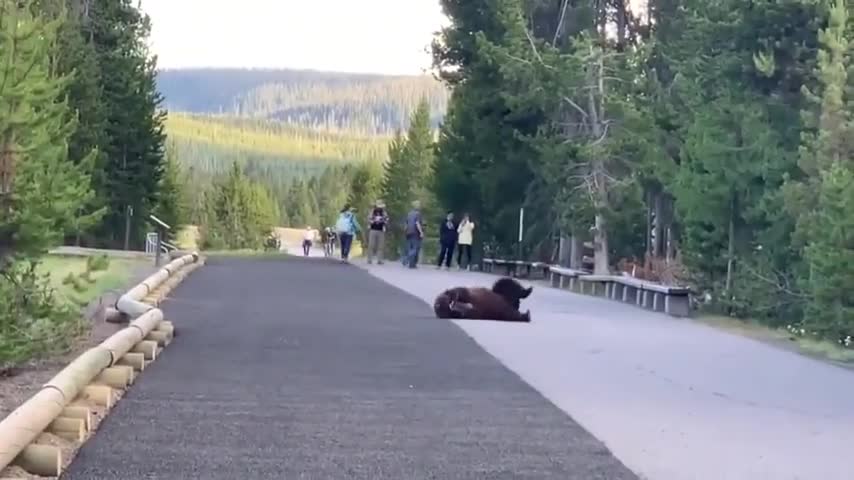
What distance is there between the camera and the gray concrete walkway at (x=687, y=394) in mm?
8453

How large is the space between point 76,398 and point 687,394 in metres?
4.78

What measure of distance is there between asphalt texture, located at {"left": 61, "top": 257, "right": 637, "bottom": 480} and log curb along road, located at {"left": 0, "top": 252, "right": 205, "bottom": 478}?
129 millimetres

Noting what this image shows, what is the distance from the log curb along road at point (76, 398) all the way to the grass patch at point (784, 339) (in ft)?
22.6

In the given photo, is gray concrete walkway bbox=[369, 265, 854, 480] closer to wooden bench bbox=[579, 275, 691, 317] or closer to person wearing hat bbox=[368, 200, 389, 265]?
wooden bench bbox=[579, 275, 691, 317]

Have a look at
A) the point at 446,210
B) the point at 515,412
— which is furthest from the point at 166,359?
the point at 446,210

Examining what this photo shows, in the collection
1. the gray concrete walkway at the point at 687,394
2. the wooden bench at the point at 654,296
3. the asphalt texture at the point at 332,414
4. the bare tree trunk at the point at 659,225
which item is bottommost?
the asphalt texture at the point at 332,414

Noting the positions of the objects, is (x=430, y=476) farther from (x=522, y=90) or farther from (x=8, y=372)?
Answer: (x=522, y=90)

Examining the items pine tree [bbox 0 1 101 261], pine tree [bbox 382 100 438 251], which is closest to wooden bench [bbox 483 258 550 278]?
pine tree [bbox 0 1 101 261]

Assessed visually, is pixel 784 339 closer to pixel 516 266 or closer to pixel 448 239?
pixel 516 266

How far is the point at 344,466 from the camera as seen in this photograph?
785 centimetres

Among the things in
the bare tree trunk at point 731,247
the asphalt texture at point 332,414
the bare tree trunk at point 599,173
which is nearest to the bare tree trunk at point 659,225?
the bare tree trunk at point 599,173

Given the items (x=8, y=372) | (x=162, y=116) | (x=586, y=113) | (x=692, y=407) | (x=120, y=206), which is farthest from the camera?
(x=162, y=116)

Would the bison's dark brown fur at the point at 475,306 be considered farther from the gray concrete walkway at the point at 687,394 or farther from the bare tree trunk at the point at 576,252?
the bare tree trunk at the point at 576,252

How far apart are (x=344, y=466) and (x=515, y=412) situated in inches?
98.3
